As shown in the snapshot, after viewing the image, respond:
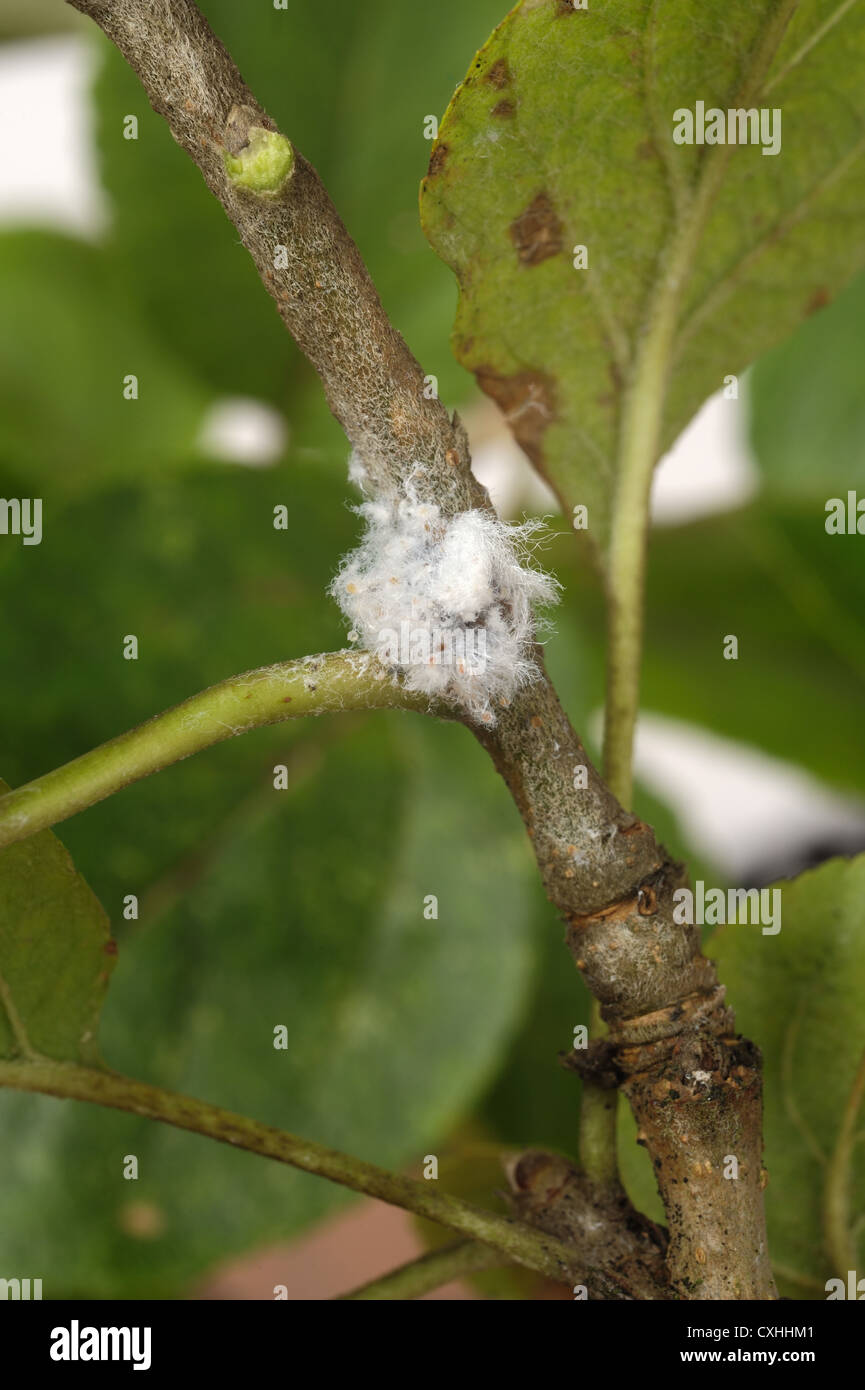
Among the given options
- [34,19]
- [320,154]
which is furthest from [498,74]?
[34,19]

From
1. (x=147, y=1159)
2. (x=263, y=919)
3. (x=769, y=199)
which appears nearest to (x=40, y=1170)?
(x=147, y=1159)

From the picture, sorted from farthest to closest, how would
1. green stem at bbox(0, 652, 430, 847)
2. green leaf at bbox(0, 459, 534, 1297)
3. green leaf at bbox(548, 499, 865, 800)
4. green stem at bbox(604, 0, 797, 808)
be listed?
green leaf at bbox(548, 499, 865, 800), green leaf at bbox(0, 459, 534, 1297), green stem at bbox(604, 0, 797, 808), green stem at bbox(0, 652, 430, 847)

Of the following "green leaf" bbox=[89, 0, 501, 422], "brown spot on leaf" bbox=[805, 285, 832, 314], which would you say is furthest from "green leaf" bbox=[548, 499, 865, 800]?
"brown spot on leaf" bbox=[805, 285, 832, 314]

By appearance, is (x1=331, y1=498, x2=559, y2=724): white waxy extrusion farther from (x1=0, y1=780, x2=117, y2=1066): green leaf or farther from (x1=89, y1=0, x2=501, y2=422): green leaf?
(x1=89, y1=0, x2=501, y2=422): green leaf

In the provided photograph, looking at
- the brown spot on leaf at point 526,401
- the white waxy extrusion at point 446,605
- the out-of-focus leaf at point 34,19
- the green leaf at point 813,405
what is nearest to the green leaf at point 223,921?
the brown spot on leaf at point 526,401

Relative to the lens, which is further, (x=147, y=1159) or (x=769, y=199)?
(x=147, y=1159)

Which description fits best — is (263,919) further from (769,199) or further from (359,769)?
(769,199)

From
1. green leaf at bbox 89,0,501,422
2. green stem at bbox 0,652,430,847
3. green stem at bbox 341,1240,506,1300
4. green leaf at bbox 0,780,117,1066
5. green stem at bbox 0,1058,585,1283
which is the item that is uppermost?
green leaf at bbox 89,0,501,422
